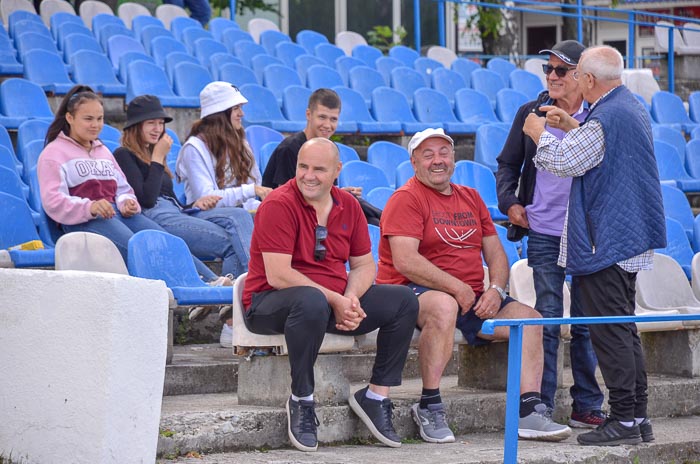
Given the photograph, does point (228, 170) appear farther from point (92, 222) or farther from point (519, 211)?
point (519, 211)

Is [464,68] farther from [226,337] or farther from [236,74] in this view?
[226,337]

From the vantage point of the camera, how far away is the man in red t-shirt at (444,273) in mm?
5035

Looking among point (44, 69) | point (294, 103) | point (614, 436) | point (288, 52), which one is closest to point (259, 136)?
point (294, 103)

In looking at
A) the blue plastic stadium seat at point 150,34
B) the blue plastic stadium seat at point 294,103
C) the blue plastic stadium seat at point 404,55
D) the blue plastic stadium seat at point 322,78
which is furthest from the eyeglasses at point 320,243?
the blue plastic stadium seat at point 404,55

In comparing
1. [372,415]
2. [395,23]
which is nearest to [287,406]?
[372,415]

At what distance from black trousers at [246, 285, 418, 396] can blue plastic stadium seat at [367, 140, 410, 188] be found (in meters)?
3.75

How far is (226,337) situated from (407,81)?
631 centimetres

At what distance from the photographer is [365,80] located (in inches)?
460

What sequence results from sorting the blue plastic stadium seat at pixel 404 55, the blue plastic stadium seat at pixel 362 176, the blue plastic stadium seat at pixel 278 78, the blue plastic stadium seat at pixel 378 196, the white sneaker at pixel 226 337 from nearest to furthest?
the white sneaker at pixel 226 337, the blue plastic stadium seat at pixel 378 196, the blue plastic stadium seat at pixel 362 176, the blue plastic stadium seat at pixel 278 78, the blue plastic stadium seat at pixel 404 55

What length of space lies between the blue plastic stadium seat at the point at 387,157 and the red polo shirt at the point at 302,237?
3.53 meters

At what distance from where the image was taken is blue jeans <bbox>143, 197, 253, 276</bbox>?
6430mm

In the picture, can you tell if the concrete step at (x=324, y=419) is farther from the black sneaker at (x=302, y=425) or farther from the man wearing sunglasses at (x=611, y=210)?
the man wearing sunglasses at (x=611, y=210)

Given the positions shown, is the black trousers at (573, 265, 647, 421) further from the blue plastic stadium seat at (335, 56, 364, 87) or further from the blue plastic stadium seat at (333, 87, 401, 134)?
the blue plastic stadium seat at (335, 56, 364, 87)

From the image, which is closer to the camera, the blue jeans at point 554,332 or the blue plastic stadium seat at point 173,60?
the blue jeans at point 554,332
